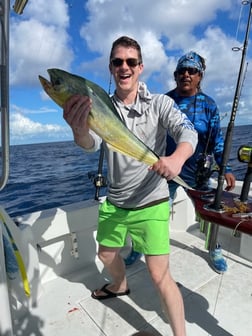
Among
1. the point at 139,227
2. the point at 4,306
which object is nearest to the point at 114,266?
the point at 139,227

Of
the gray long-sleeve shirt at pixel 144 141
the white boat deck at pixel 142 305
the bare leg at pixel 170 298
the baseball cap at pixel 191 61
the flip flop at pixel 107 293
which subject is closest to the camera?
the bare leg at pixel 170 298

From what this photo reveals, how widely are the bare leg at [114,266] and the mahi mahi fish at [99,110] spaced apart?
3.25 feet

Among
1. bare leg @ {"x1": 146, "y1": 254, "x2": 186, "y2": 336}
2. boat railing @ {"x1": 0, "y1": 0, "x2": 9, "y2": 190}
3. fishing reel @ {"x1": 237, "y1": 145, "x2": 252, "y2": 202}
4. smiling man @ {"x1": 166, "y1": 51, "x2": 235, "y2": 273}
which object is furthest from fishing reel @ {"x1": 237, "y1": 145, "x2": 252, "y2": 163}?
boat railing @ {"x1": 0, "y1": 0, "x2": 9, "y2": 190}

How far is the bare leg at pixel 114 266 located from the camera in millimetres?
2193

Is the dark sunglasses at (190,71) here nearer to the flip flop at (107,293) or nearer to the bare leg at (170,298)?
the bare leg at (170,298)

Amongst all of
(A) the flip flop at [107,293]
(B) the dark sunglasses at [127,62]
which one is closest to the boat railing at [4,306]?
(A) the flip flop at [107,293]

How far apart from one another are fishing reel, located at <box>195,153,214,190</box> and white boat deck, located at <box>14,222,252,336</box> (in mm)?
909

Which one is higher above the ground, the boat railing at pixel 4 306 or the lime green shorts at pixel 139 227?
the lime green shorts at pixel 139 227

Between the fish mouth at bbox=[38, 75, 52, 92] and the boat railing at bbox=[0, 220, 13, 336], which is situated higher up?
the fish mouth at bbox=[38, 75, 52, 92]

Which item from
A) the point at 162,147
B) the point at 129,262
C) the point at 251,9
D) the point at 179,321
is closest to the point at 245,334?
the point at 179,321

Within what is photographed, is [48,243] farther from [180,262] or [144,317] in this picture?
[180,262]

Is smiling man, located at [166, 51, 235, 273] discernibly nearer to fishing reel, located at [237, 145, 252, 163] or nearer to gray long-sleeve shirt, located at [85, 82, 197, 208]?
fishing reel, located at [237, 145, 252, 163]

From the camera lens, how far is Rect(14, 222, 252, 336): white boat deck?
2178 millimetres

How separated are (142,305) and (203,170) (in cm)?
145
